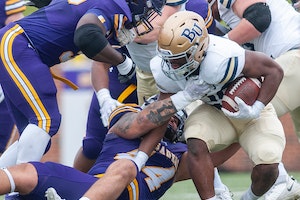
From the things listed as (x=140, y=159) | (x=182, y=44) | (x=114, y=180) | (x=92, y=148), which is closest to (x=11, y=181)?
(x=114, y=180)

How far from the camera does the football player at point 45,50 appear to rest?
533 centimetres

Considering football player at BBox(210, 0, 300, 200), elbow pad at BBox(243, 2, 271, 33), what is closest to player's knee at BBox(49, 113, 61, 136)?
football player at BBox(210, 0, 300, 200)

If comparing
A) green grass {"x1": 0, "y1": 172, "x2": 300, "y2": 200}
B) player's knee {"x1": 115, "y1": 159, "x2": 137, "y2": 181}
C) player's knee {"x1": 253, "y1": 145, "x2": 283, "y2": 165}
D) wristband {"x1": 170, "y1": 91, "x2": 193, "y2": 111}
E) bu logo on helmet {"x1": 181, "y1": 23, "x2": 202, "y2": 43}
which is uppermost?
bu logo on helmet {"x1": 181, "y1": 23, "x2": 202, "y2": 43}

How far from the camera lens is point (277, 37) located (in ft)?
20.2

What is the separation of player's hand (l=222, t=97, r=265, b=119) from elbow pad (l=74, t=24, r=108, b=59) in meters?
0.78

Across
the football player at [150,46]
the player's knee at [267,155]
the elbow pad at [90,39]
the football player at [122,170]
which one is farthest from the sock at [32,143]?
the player's knee at [267,155]

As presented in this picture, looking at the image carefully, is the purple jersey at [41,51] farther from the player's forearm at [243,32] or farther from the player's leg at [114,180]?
the player's forearm at [243,32]

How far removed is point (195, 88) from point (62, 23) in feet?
2.89

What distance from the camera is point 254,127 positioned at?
5387 mm

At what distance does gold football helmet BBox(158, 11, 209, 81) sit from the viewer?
5.09m

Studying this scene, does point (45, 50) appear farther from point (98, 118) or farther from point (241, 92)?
point (241, 92)

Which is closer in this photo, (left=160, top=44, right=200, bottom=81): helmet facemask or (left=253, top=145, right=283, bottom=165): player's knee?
(left=160, top=44, right=200, bottom=81): helmet facemask

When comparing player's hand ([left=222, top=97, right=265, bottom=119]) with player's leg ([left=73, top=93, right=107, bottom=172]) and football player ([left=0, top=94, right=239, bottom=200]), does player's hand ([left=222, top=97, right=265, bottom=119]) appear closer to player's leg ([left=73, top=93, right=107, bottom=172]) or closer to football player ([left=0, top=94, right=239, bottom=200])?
football player ([left=0, top=94, right=239, bottom=200])

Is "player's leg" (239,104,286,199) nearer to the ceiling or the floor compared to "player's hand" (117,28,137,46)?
nearer to the floor
